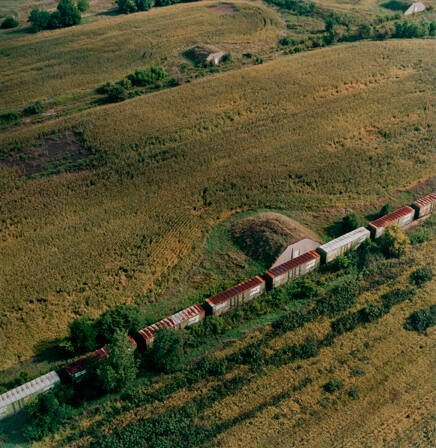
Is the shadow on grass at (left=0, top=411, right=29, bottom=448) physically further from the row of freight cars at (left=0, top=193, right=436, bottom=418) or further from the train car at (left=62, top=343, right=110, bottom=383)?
the train car at (left=62, top=343, right=110, bottom=383)

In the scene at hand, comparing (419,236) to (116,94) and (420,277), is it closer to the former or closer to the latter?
(420,277)

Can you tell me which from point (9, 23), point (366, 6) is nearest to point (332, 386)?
point (9, 23)

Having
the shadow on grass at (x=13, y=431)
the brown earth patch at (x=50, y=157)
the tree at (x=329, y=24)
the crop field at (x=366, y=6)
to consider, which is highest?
the crop field at (x=366, y=6)

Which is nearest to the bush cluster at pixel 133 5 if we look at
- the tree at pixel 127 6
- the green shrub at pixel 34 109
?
the tree at pixel 127 6

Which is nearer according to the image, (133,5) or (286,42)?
(286,42)

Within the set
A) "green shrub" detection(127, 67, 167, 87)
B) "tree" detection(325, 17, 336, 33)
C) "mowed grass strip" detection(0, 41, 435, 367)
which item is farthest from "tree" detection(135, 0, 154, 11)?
"tree" detection(325, 17, 336, 33)

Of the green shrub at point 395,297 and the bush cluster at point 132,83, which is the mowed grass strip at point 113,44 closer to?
the bush cluster at point 132,83
